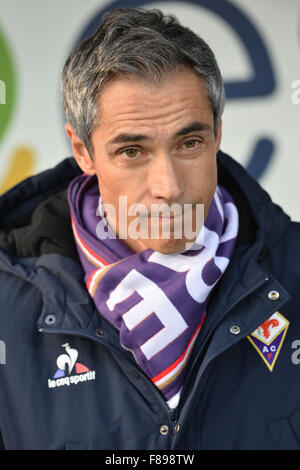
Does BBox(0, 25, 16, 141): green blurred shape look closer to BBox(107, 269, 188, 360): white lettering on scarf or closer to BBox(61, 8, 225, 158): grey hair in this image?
BBox(61, 8, 225, 158): grey hair

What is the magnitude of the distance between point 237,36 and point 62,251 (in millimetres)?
1352

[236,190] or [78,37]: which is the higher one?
[78,37]

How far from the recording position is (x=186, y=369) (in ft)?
4.72

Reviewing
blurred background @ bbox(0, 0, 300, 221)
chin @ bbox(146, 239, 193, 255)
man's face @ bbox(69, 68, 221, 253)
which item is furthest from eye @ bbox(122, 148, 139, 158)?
blurred background @ bbox(0, 0, 300, 221)

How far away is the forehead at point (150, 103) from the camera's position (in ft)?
4.41

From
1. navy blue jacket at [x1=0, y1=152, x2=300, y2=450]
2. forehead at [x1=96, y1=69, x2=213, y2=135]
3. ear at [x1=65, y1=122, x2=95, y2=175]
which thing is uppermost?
forehead at [x1=96, y1=69, x2=213, y2=135]

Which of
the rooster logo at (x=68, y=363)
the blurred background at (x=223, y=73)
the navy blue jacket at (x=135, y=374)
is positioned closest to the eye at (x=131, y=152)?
the navy blue jacket at (x=135, y=374)

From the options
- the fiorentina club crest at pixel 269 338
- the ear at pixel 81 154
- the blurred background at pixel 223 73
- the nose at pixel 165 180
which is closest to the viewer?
the nose at pixel 165 180

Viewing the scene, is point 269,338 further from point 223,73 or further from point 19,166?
point 19,166

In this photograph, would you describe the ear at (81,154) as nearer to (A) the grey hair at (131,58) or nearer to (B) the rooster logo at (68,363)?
(A) the grey hair at (131,58)

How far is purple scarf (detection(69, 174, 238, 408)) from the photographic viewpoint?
1.40 metres

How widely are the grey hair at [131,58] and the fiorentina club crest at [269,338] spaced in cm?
49

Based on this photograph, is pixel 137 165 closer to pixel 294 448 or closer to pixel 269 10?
pixel 294 448
